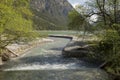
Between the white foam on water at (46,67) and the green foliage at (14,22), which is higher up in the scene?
the green foliage at (14,22)

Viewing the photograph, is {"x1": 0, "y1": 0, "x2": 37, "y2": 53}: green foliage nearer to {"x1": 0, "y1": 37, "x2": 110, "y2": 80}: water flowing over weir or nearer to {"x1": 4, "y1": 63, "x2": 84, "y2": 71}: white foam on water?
{"x1": 4, "y1": 63, "x2": 84, "y2": 71}: white foam on water

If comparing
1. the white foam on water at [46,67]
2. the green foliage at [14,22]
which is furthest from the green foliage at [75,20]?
the white foam on water at [46,67]

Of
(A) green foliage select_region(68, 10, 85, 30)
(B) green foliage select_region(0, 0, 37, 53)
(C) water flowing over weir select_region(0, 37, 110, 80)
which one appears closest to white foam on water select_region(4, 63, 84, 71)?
(C) water flowing over weir select_region(0, 37, 110, 80)

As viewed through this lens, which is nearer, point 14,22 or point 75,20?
point 14,22

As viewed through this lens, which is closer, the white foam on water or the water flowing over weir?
the water flowing over weir

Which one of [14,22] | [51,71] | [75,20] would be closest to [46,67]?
[51,71]

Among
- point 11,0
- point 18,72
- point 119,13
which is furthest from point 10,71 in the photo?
point 119,13

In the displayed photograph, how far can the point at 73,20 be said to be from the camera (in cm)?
3044

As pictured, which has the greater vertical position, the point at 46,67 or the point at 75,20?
the point at 75,20

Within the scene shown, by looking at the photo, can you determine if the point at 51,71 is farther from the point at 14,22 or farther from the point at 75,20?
the point at 75,20

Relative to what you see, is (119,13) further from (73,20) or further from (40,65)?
(40,65)

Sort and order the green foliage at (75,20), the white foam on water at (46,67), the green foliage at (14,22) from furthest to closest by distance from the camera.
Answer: the green foliage at (75,20) < the white foam on water at (46,67) < the green foliage at (14,22)

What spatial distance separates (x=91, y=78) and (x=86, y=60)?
32.6ft

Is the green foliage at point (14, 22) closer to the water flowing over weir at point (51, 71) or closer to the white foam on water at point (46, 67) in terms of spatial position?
the white foam on water at point (46, 67)
